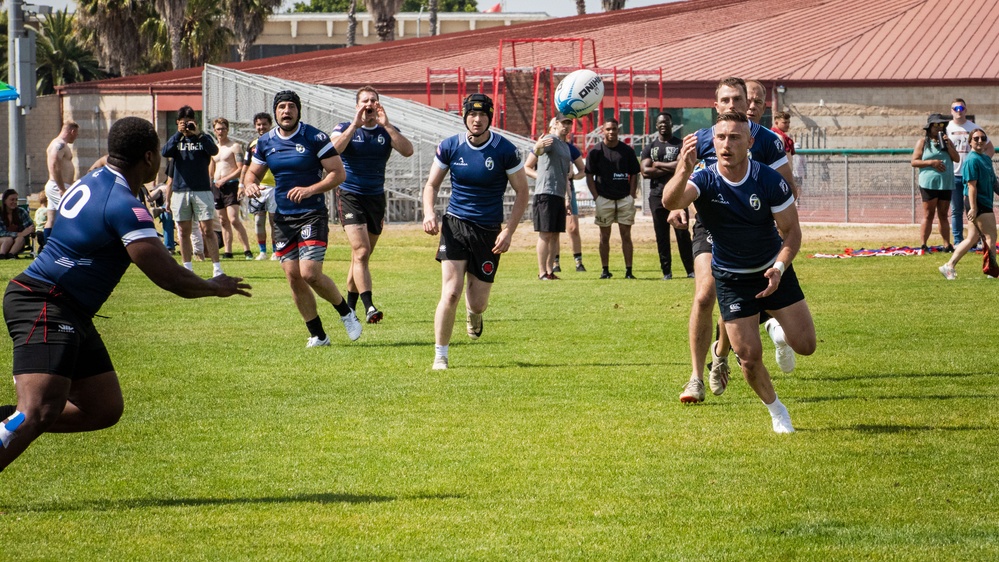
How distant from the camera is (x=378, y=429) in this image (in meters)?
7.91

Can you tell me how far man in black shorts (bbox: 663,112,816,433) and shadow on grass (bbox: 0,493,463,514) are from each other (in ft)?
7.31

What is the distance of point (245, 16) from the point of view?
58000mm

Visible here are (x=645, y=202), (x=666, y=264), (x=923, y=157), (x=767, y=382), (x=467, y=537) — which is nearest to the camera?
(x=467, y=537)

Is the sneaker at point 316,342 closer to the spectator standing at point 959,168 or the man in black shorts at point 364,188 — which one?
the man in black shorts at point 364,188

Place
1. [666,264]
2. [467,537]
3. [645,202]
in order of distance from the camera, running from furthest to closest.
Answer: [645,202]
[666,264]
[467,537]

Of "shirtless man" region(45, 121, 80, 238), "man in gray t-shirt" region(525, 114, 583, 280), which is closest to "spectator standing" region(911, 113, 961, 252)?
"man in gray t-shirt" region(525, 114, 583, 280)

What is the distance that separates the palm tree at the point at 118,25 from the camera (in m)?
52.8

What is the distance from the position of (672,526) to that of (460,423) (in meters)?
2.53

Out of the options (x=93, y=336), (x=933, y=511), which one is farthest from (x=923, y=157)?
(x=93, y=336)

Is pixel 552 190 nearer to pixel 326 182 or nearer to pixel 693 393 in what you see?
pixel 326 182

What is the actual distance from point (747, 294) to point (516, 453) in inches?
66.3

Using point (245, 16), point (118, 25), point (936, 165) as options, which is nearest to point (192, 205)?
point (936, 165)

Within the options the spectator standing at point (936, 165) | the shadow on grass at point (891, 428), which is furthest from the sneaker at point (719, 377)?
the spectator standing at point (936, 165)

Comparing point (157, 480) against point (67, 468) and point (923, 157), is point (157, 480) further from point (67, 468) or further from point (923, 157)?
point (923, 157)
